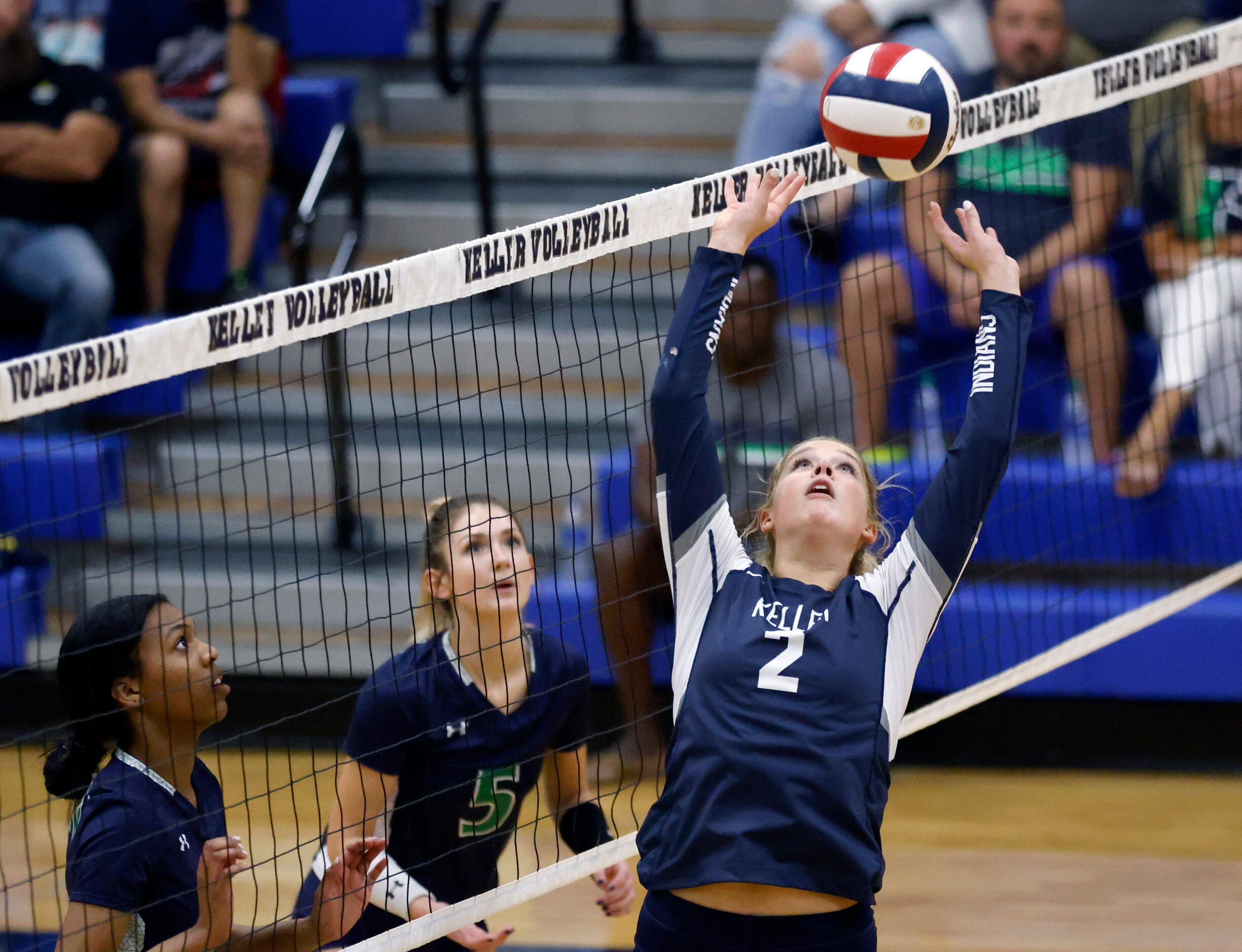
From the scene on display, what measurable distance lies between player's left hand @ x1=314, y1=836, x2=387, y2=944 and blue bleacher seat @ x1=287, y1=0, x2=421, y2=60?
5173 mm

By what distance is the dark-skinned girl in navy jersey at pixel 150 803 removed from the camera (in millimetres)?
2652

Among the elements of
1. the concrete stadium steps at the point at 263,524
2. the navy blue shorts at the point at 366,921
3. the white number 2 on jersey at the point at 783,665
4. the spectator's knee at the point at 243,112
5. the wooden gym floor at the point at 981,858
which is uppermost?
the spectator's knee at the point at 243,112

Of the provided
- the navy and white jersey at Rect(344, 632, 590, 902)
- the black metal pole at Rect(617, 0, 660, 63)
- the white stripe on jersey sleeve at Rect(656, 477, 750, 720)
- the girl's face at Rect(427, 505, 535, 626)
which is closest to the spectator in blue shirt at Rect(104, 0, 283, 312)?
the black metal pole at Rect(617, 0, 660, 63)

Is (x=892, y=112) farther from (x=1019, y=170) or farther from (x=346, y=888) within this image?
(x=1019, y=170)

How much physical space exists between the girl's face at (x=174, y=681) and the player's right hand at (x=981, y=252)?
1483 millimetres

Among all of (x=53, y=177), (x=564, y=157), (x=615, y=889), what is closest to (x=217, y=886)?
(x=615, y=889)

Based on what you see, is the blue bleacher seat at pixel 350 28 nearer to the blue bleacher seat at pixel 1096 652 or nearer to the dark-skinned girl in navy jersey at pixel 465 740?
the blue bleacher seat at pixel 1096 652

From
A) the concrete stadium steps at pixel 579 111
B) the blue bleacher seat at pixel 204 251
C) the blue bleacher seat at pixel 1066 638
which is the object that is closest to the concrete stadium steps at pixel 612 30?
the concrete stadium steps at pixel 579 111

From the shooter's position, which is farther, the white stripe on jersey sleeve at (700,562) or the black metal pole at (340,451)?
the black metal pole at (340,451)

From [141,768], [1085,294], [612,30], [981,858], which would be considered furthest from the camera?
[612,30]

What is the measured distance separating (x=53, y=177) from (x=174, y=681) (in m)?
3.78

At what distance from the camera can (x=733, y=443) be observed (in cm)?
486

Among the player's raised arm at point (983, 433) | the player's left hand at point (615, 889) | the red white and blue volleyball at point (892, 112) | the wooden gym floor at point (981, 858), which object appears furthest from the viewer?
the wooden gym floor at point (981, 858)

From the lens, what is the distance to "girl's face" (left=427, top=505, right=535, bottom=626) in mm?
3309
